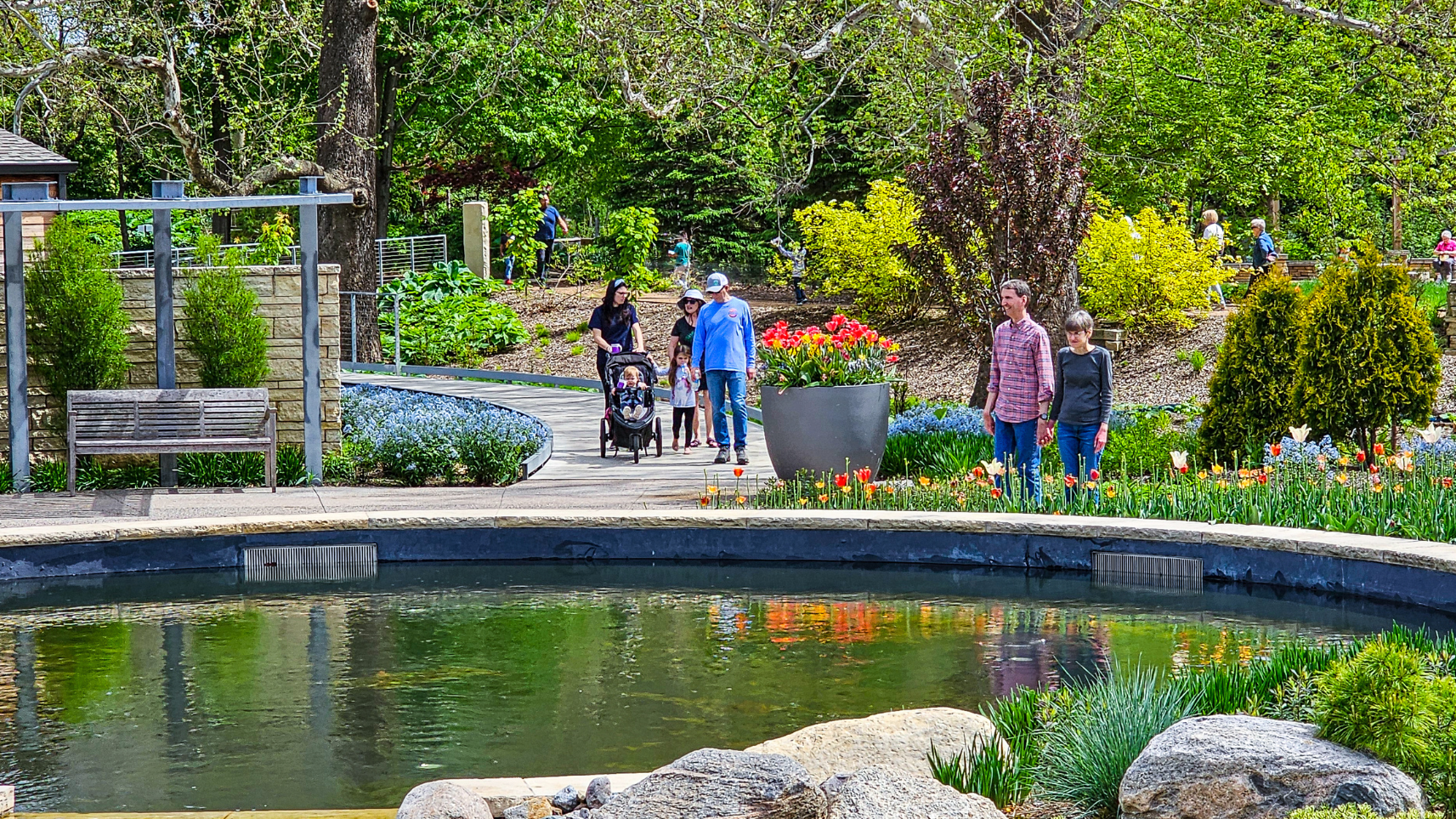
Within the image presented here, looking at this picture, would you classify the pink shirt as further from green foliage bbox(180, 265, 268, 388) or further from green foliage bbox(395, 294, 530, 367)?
green foliage bbox(395, 294, 530, 367)

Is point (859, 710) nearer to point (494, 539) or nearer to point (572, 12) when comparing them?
point (494, 539)

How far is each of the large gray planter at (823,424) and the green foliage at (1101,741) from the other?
578cm

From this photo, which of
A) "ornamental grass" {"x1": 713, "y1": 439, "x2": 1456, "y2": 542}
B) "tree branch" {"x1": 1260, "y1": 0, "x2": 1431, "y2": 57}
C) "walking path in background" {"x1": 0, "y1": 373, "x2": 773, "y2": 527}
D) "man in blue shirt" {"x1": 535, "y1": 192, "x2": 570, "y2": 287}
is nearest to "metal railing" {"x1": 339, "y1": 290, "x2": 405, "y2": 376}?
"man in blue shirt" {"x1": 535, "y1": 192, "x2": 570, "y2": 287}

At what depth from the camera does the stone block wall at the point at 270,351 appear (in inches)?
478

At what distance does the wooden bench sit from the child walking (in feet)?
11.5

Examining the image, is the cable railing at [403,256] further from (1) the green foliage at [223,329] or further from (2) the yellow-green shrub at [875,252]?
(1) the green foliage at [223,329]

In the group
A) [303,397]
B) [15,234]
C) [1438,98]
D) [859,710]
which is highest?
[1438,98]

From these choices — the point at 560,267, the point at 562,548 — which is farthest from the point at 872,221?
the point at 562,548

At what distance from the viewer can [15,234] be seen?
11.6m

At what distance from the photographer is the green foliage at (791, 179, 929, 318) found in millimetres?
23297

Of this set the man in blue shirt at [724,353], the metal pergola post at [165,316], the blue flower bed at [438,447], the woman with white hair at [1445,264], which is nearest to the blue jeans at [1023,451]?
the man in blue shirt at [724,353]

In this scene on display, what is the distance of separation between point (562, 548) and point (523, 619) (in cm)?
154

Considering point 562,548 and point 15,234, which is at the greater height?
point 15,234

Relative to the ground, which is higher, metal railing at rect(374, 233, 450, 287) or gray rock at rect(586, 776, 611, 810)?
metal railing at rect(374, 233, 450, 287)
